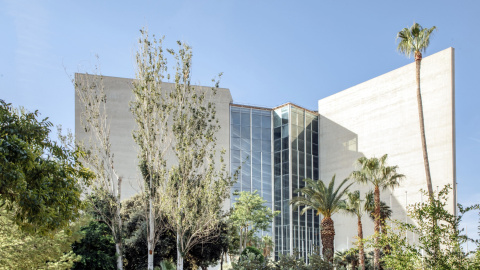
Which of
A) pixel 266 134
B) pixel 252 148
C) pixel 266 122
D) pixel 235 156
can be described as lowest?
pixel 235 156

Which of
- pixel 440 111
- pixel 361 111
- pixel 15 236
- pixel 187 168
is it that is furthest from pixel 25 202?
pixel 361 111

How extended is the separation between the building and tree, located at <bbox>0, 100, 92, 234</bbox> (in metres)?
38.7

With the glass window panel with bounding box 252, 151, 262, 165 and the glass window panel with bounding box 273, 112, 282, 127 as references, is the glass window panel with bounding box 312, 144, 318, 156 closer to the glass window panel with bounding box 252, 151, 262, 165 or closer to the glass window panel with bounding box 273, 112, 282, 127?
the glass window panel with bounding box 273, 112, 282, 127

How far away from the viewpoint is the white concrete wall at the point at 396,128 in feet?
154

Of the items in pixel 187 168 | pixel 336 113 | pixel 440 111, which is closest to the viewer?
pixel 187 168

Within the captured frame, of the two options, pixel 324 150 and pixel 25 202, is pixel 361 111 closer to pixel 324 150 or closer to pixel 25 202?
pixel 324 150

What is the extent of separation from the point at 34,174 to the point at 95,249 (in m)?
19.4

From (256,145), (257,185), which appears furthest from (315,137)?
(257,185)

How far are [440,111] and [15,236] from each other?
3978cm

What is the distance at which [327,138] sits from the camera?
59219 millimetres

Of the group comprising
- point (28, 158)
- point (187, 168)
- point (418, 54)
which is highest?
point (418, 54)

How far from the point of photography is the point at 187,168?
85.6ft

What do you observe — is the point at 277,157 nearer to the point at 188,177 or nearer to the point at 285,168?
the point at 285,168

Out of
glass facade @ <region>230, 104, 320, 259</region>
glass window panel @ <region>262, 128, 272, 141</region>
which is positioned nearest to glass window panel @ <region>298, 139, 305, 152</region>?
glass facade @ <region>230, 104, 320, 259</region>
